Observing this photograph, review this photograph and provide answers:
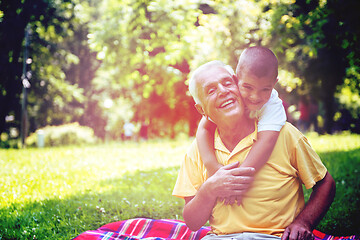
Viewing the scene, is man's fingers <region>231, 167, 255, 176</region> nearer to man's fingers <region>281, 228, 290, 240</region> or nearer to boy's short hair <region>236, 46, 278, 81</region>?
man's fingers <region>281, 228, 290, 240</region>

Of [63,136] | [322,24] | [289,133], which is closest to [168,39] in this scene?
[322,24]

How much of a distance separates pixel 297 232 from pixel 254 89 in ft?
3.34

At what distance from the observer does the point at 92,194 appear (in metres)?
5.00

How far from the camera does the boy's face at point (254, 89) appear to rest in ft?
7.30

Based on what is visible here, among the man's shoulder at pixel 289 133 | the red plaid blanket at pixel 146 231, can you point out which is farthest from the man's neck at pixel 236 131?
the red plaid blanket at pixel 146 231

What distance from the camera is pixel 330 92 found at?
1827 centimetres

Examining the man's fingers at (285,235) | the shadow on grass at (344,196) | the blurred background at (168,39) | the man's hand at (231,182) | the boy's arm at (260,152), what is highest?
the blurred background at (168,39)

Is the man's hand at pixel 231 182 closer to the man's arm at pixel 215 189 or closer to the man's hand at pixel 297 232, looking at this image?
the man's arm at pixel 215 189

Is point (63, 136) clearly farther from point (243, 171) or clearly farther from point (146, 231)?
point (243, 171)

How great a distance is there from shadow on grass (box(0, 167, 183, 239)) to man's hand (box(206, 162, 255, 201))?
227 centimetres

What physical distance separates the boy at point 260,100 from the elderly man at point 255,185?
0.07m

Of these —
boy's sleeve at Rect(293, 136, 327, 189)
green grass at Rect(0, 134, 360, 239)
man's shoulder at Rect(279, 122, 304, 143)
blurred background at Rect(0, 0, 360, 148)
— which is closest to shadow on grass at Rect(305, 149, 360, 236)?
green grass at Rect(0, 134, 360, 239)

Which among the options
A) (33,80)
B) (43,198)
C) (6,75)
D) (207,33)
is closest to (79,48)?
(33,80)

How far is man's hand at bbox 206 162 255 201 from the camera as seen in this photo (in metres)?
2.11
